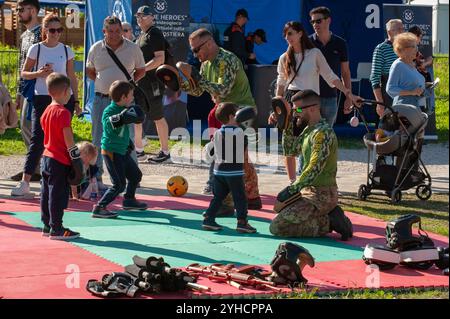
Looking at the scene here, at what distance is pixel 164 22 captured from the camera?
18062 millimetres

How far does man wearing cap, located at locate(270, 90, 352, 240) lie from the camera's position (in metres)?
9.69

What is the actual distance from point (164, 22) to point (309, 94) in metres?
8.75

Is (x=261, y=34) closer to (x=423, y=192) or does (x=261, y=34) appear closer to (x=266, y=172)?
(x=266, y=172)

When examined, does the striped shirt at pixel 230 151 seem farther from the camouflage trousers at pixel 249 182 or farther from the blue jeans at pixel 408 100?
the blue jeans at pixel 408 100

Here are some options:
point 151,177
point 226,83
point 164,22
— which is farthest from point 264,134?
point 226,83

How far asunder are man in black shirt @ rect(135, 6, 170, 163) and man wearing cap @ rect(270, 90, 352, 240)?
5.03m

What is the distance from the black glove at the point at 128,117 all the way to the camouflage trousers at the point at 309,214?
178 cm

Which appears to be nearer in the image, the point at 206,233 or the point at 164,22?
the point at 206,233

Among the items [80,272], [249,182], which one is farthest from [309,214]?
[80,272]

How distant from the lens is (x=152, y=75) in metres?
15.4

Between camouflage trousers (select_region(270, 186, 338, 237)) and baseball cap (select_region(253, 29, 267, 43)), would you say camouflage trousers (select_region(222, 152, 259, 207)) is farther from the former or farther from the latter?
baseball cap (select_region(253, 29, 267, 43))

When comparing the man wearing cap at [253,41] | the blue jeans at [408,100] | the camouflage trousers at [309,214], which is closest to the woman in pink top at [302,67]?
the blue jeans at [408,100]
